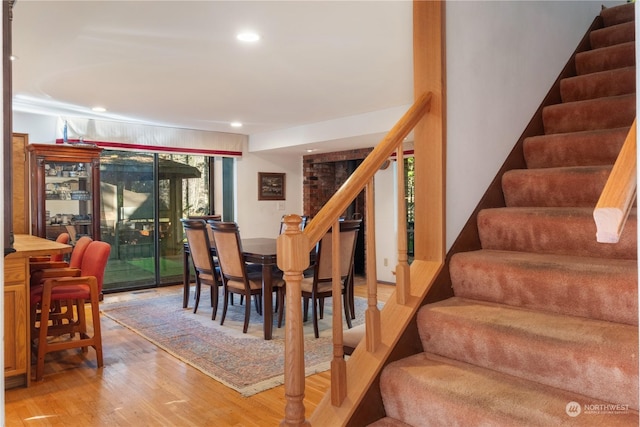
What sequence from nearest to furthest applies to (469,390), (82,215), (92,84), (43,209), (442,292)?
(469,390)
(442,292)
(92,84)
(43,209)
(82,215)

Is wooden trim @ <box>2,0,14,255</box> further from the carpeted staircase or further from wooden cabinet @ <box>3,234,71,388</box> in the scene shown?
wooden cabinet @ <box>3,234,71,388</box>

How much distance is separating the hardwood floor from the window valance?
301 cm

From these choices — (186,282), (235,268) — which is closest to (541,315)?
(235,268)

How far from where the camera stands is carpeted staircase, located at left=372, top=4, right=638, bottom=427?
1.41 meters

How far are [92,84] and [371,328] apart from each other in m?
3.39

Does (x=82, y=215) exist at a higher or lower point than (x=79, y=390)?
higher

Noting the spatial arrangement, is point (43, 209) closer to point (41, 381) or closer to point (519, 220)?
point (41, 381)

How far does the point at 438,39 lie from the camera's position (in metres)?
2.06

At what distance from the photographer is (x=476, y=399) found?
148cm

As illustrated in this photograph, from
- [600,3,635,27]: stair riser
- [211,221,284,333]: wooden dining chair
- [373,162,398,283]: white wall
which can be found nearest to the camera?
[600,3,635,27]: stair riser

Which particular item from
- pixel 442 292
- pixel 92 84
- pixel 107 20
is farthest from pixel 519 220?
pixel 92 84

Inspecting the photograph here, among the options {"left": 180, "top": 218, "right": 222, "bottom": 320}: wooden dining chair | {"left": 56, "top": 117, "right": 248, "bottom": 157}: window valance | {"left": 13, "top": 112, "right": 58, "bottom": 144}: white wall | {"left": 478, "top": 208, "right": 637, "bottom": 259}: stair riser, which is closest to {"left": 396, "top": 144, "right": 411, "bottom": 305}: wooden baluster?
{"left": 478, "top": 208, "right": 637, "bottom": 259}: stair riser

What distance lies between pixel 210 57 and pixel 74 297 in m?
1.95

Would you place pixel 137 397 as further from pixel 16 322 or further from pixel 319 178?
pixel 319 178
